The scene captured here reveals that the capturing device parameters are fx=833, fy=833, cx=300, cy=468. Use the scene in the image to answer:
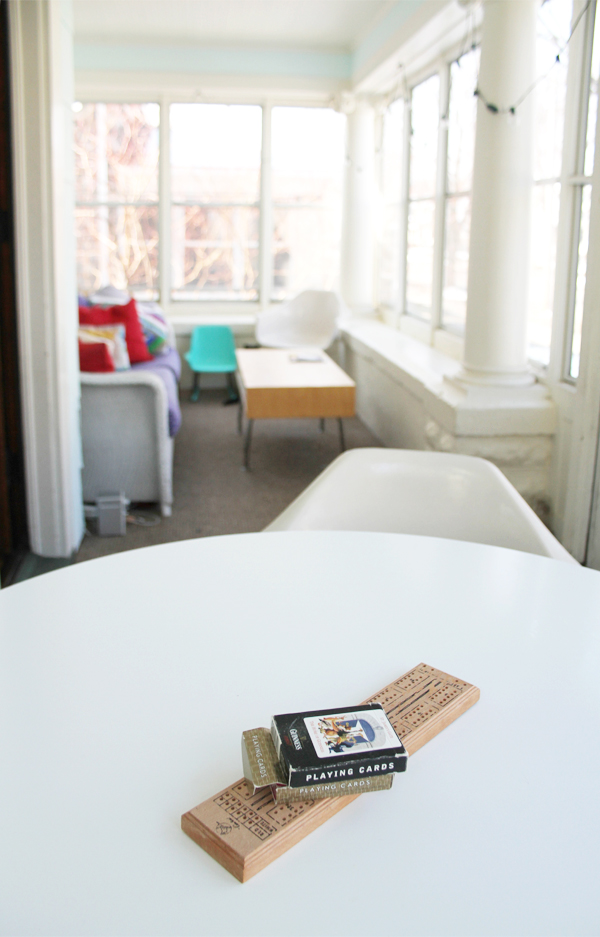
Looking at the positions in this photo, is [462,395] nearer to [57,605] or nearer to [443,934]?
[57,605]

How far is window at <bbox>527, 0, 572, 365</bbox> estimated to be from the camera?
3699 millimetres

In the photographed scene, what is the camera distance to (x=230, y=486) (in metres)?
4.48

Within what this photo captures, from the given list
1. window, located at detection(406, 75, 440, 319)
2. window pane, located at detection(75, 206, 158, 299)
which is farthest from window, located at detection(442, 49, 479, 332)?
window pane, located at detection(75, 206, 158, 299)

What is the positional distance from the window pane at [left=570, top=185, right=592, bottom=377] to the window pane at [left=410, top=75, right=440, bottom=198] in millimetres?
2365

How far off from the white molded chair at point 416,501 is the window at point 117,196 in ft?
19.1

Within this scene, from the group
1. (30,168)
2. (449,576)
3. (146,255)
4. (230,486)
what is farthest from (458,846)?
(146,255)

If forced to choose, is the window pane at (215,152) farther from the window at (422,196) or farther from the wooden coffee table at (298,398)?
the wooden coffee table at (298,398)

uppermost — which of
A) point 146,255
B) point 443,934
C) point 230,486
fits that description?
point 146,255

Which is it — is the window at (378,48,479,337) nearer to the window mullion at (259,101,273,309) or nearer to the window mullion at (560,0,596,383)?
the window mullion at (560,0,596,383)

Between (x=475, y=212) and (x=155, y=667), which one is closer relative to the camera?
(x=155, y=667)

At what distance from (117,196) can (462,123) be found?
11.3 ft

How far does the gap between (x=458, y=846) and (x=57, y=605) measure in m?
0.74

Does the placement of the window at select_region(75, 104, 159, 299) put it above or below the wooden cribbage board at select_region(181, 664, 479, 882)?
above

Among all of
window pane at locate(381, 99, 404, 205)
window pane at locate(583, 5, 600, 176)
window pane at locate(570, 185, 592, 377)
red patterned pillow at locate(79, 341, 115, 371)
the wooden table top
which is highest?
window pane at locate(381, 99, 404, 205)
